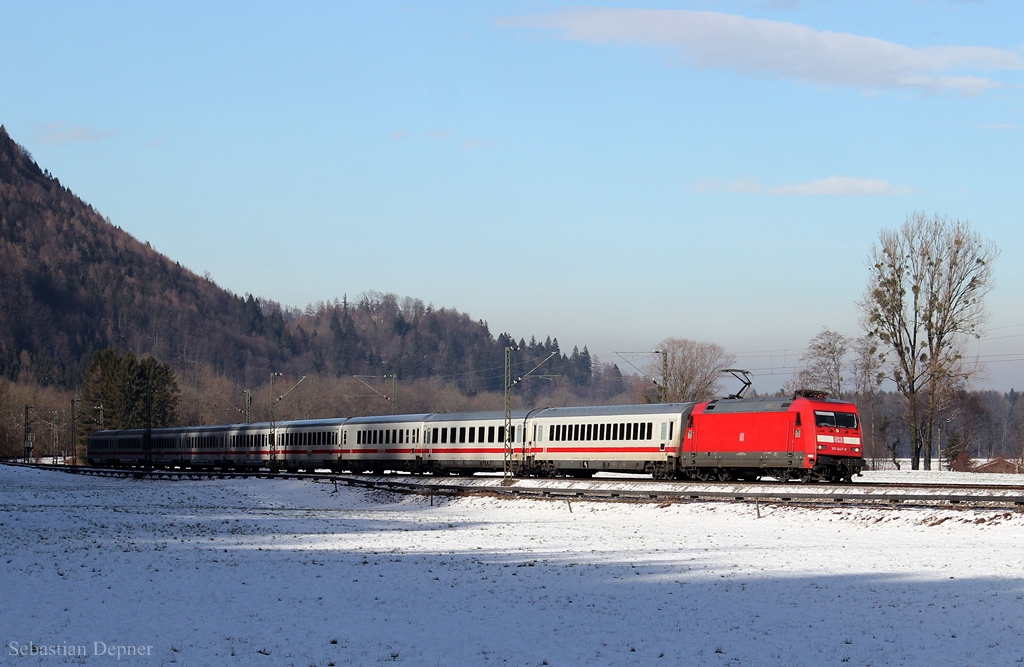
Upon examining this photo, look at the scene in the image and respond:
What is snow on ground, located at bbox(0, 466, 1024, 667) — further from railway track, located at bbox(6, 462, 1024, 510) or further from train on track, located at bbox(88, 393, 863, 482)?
train on track, located at bbox(88, 393, 863, 482)

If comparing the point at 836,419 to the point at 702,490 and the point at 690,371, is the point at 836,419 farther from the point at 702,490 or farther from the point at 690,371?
the point at 690,371

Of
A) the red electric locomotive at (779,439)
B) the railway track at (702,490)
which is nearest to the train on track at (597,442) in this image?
the red electric locomotive at (779,439)

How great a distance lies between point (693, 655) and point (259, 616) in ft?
24.4

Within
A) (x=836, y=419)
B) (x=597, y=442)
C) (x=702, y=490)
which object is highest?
(x=836, y=419)

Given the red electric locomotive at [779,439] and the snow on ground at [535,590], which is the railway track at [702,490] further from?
the snow on ground at [535,590]

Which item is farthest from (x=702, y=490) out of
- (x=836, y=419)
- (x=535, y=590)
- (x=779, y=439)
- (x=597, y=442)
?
(x=535, y=590)

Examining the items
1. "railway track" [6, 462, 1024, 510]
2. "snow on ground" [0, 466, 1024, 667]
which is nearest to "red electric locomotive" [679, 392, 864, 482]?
"railway track" [6, 462, 1024, 510]

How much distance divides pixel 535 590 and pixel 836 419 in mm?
25050

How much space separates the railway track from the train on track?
4.47ft

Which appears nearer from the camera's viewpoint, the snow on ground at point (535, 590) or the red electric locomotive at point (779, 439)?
the snow on ground at point (535, 590)

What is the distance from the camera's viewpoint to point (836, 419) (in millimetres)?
43562

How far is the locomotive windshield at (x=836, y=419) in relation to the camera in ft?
141

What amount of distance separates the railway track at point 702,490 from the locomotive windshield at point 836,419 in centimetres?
273

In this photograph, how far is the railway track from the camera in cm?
3406
